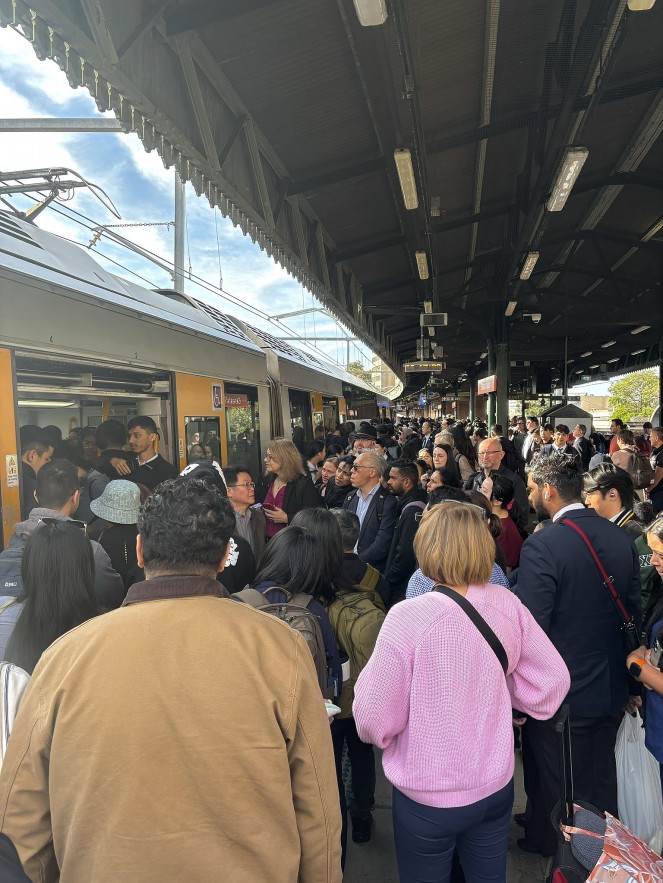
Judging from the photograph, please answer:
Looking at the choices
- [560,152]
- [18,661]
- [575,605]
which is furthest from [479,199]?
[18,661]

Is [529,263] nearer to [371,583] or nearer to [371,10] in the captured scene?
[371,10]

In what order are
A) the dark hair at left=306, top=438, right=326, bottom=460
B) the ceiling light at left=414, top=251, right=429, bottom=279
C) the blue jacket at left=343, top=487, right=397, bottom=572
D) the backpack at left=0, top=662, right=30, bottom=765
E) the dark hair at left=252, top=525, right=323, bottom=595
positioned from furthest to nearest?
the ceiling light at left=414, top=251, right=429, bottom=279, the dark hair at left=306, top=438, right=326, bottom=460, the blue jacket at left=343, top=487, right=397, bottom=572, the dark hair at left=252, top=525, right=323, bottom=595, the backpack at left=0, top=662, right=30, bottom=765

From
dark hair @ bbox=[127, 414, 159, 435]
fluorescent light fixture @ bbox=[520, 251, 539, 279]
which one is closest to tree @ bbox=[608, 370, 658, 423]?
fluorescent light fixture @ bbox=[520, 251, 539, 279]

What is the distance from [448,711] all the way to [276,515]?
300cm

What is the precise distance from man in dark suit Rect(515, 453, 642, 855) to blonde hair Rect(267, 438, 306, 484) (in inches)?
104

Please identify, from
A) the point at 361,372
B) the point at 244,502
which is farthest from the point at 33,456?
the point at 361,372

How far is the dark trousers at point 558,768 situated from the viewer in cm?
261

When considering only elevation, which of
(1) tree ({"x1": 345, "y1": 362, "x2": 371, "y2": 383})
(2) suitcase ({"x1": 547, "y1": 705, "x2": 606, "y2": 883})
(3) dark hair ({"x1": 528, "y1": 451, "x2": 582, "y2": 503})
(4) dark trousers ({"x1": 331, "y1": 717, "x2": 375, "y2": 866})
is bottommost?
(4) dark trousers ({"x1": 331, "y1": 717, "x2": 375, "y2": 866})

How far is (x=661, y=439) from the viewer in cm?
771

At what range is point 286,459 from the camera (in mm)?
4977

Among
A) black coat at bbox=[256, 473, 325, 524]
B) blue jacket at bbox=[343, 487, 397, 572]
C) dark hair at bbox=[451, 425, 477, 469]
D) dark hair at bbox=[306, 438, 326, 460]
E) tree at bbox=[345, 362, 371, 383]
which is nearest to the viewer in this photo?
blue jacket at bbox=[343, 487, 397, 572]

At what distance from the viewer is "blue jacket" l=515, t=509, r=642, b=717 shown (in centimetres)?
255

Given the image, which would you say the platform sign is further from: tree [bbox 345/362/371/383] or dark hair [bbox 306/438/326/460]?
tree [bbox 345/362/371/383]

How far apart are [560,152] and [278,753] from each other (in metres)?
6.63
